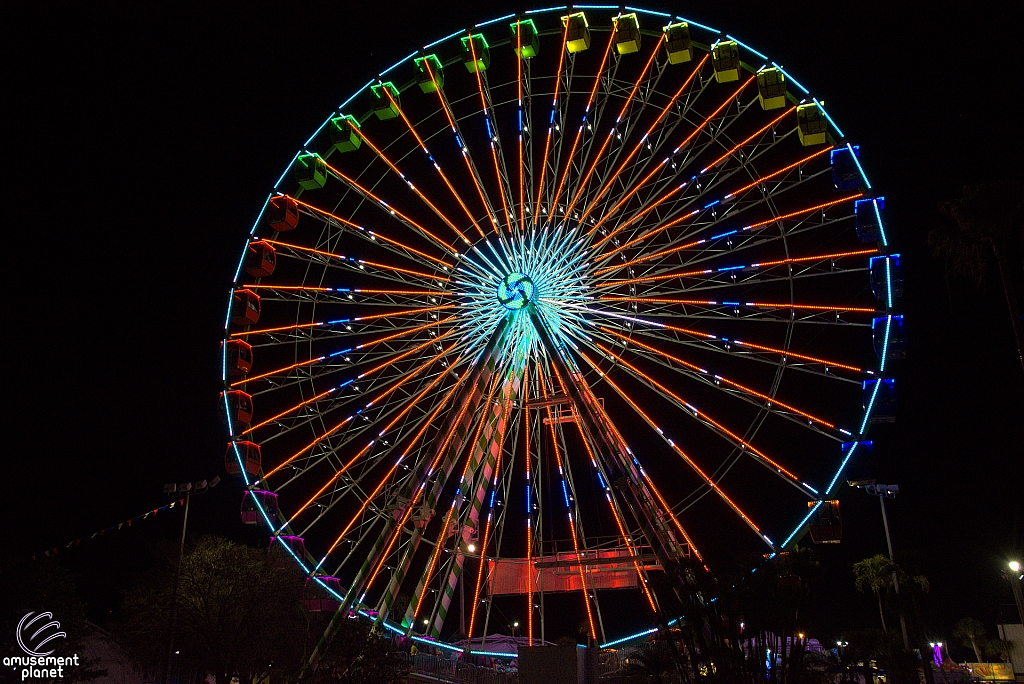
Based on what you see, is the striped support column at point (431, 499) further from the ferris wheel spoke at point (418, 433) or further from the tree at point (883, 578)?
the tree at point (883, 578)

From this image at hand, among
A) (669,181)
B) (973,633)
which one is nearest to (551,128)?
(669,181)

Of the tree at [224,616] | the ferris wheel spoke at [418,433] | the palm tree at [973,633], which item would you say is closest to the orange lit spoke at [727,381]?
the ferris wheel spoke at [418,433]

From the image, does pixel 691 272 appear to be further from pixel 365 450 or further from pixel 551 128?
pixel 365 450

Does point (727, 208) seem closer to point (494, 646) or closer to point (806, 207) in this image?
point (806, 207)

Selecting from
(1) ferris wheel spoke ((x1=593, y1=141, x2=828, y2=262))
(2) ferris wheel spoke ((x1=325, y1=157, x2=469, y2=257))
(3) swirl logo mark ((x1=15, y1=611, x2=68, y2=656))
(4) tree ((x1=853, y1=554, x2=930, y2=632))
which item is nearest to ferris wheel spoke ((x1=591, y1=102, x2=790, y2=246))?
(1) ferris wheel spoke ((x1=593, y1=141, x2=828, y2=262))

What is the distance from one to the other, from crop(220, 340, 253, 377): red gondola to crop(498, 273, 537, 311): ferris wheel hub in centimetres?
663

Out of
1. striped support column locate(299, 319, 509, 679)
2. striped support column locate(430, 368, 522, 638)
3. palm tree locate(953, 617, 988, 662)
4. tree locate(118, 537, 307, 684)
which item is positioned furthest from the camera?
palm tree locate(953, 617, 988, 662)

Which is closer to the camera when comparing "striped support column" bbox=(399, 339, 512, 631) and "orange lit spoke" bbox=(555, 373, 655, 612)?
"orange lit spoke" bbox=(555, 373, 655, 612)

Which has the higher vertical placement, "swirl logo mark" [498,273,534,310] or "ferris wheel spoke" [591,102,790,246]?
"ferris wheel spoke" [591,102,790,246]

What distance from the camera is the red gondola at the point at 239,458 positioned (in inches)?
816

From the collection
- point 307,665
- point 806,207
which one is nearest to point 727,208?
point 806,207

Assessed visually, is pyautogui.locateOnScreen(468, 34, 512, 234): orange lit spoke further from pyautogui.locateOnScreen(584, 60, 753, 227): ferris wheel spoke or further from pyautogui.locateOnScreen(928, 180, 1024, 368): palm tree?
pyautogui.locateOnScreen(928, 180, 1024, 368): palm tree

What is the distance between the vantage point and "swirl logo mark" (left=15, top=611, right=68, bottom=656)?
2233 cm

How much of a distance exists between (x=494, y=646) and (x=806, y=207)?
21225 mm
